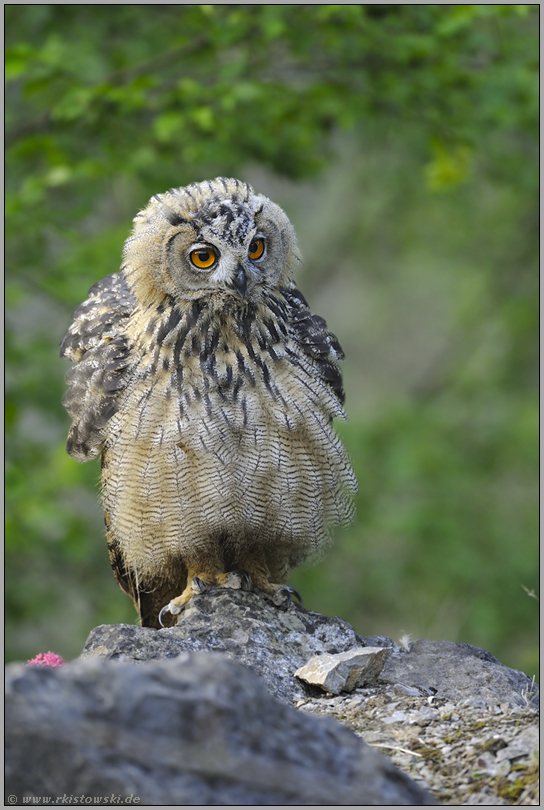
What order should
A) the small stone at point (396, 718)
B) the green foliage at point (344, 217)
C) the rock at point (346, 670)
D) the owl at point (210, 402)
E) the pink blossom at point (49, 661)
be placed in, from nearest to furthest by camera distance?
the small stone at point (396, 718), the pink blossom at point (49, 661), the rock at point (346, 670), the owl at point (210, 402), the green foliage at point (344, 217)

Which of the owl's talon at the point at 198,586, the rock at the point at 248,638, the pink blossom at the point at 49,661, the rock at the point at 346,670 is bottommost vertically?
the rock at the point at 346,670

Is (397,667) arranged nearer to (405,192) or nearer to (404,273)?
(405,192)

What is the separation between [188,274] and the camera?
3.48 meters

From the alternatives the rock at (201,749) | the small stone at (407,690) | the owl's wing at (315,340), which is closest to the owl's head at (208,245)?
the owl's wing at (315,340)

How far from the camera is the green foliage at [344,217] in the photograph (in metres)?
5.99

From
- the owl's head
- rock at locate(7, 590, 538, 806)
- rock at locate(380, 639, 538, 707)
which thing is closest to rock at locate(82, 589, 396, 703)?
rock at locate(380, 639, 538, 707)

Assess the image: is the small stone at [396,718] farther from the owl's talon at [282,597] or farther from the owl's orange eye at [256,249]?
the owl's orange eye at [256,249]

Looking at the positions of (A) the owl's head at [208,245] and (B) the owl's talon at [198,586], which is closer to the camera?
(A) the owl's head at [208,245]

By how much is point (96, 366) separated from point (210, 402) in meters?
0.64

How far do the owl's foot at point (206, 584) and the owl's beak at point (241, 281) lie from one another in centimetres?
136

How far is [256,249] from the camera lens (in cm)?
352

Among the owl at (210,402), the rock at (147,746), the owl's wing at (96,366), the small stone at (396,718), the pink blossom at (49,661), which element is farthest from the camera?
the owl's wing at (96,366)

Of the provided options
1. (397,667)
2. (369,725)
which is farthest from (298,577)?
(369,725)

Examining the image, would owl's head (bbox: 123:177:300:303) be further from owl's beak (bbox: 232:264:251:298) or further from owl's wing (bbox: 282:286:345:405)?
owl's wing (bbox: 282:286:345:405)
